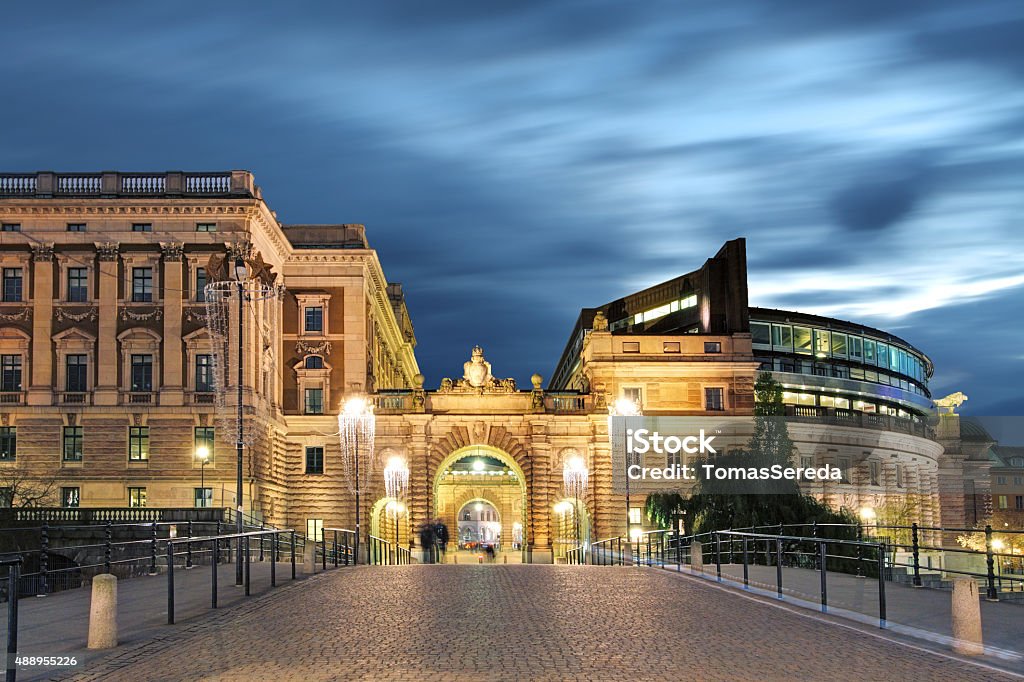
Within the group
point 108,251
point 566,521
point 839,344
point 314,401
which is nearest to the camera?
point 108,251

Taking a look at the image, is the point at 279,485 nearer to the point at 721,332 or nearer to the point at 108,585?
the point at 721,332

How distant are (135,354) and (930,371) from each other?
102008 millimetres

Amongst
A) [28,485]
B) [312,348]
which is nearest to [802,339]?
[312,348]

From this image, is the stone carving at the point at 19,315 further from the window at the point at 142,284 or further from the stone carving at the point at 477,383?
the stone carving at the point at 477,383

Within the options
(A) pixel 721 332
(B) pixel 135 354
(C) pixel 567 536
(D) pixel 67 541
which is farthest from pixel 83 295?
(A) pixel 721 332

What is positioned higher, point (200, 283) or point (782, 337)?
point (782, 337)

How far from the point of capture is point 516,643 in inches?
673

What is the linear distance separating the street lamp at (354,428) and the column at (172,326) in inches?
475

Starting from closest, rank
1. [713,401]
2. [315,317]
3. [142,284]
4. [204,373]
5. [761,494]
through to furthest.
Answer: [761,494], [204,373], [142,284], [315,317], [713,401]

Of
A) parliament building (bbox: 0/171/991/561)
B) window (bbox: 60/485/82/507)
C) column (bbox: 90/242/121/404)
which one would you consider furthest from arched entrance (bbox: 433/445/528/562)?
window (bbox: 60/485/82/507)

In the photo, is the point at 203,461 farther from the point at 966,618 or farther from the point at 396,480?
the point at 966,618

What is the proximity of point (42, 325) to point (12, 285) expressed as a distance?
2.81 meters

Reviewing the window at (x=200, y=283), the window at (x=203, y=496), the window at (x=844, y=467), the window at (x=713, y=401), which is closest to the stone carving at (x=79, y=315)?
the window at (x=200, y=283)

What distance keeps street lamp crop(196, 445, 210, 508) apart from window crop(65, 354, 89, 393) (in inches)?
274
